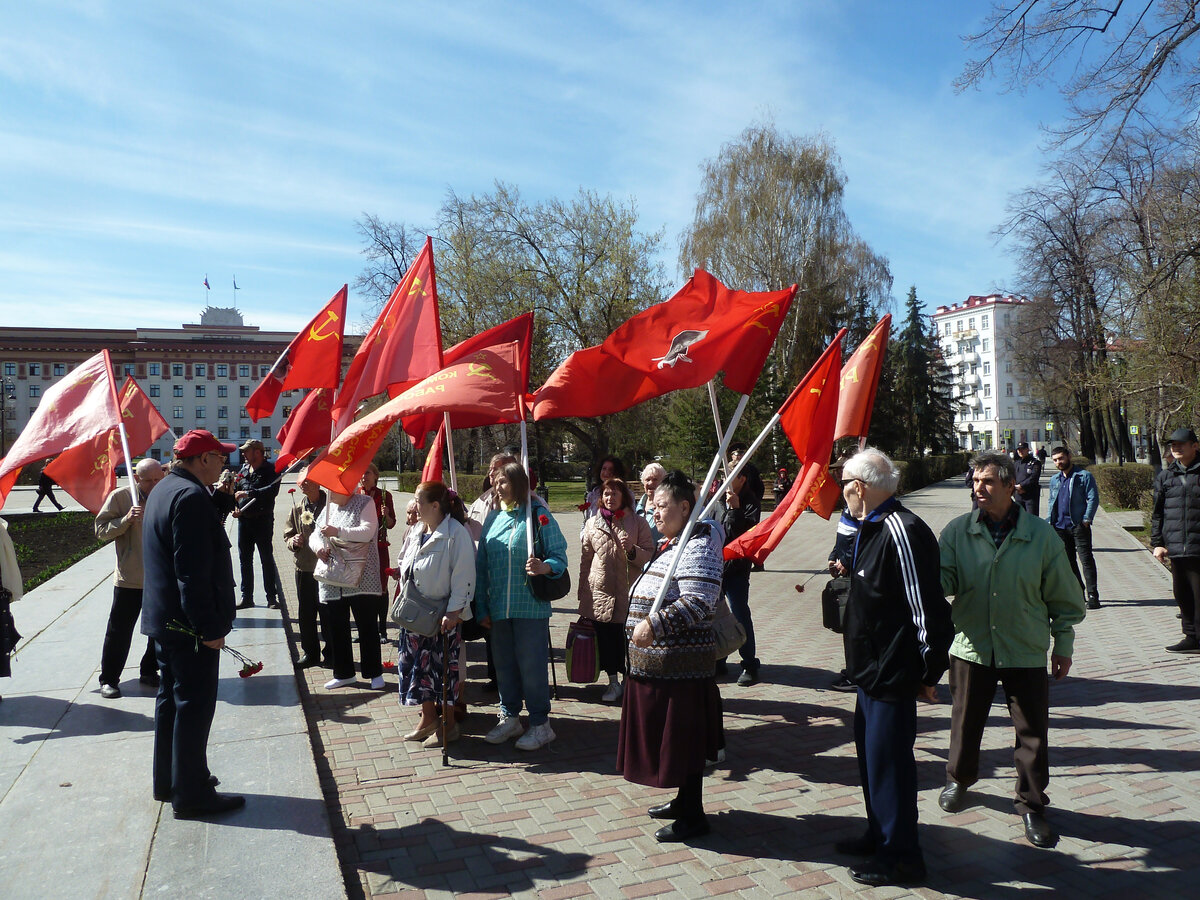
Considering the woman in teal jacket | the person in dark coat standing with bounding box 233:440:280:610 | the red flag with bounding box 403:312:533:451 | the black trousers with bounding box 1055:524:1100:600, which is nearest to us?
the woman in teal jacket

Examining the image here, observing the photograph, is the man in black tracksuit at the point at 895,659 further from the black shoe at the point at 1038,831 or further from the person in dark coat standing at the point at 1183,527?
the person in dark coat standing at the point at 1183,527

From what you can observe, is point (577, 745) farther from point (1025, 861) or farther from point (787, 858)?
point (1025, 861)

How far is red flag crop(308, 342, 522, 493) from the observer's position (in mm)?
5535

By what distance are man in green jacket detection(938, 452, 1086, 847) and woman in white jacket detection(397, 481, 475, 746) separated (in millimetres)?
2884

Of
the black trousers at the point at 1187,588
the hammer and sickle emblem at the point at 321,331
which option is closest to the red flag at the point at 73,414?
the hammer and sickle emblem at the point at 321,331

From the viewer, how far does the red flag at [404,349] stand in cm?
683

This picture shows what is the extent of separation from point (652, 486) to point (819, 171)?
103ft

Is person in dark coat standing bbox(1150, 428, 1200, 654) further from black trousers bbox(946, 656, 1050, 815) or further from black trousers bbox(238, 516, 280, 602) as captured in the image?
black trousers bbox(238, 516, 280, 602)

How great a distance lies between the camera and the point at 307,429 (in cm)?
780

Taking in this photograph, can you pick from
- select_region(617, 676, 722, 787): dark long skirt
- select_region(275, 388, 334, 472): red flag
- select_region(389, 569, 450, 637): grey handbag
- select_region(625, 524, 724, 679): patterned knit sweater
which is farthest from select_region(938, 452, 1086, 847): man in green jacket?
select_region(275, 388, 334, 472): red flag

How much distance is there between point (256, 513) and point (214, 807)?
233 inches

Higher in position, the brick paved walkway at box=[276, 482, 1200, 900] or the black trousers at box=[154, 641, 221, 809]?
the black trousers at box=[154, 641, 221, 809]

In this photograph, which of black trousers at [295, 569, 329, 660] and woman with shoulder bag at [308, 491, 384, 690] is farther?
black trousers at [295, 569, 329, 660]

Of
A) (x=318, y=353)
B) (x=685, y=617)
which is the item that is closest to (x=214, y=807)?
(x=685, y=617)
